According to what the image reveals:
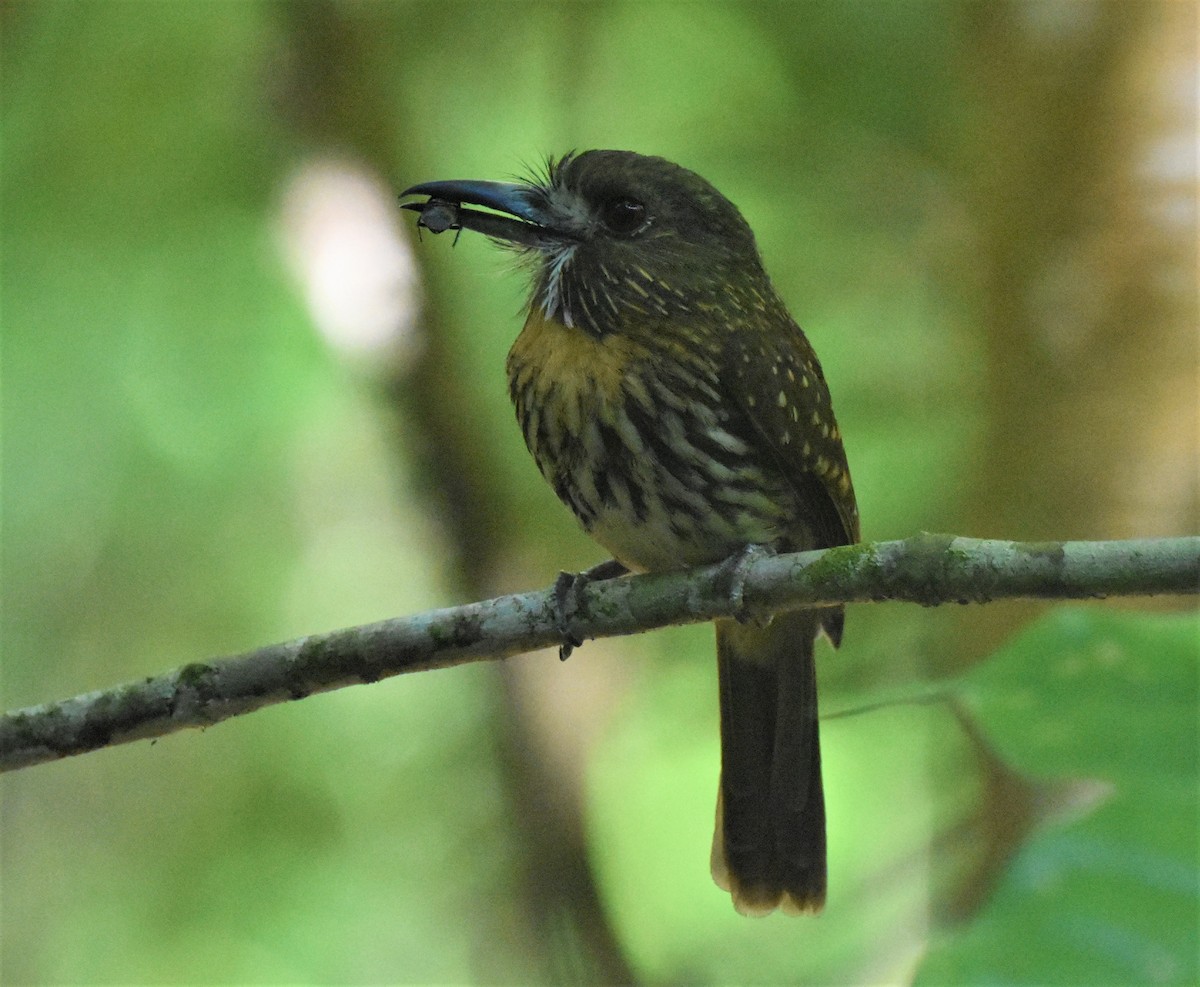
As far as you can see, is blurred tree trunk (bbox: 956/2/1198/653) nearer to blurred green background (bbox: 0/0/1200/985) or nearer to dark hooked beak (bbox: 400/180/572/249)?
blurred green background (bbox: 0/0/1200/985)

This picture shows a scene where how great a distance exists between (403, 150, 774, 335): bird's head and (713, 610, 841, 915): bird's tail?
2.12 ft

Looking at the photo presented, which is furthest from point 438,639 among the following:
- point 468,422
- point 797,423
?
point 468,422

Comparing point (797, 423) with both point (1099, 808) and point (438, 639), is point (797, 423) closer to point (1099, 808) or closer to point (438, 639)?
point (438, 639)

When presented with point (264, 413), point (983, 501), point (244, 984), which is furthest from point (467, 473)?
point (244, 984)

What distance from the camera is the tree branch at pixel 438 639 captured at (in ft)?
6.04

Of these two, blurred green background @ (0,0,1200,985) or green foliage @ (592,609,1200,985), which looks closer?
green foliage @ (592,609,1200,985)

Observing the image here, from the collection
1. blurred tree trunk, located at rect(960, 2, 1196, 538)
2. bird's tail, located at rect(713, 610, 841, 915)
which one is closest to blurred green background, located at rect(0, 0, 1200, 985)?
blurred tree trunk, located at rect(960, 2, 1196, 538)

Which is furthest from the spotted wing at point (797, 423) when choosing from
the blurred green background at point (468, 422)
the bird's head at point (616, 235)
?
the blurred green background at point (468, 422)

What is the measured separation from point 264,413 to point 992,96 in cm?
220

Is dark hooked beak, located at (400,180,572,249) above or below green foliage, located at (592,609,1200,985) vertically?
above

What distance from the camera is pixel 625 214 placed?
2.59 metres

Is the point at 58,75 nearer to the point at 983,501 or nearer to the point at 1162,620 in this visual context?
the point at 983,501

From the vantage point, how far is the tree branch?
1842mm

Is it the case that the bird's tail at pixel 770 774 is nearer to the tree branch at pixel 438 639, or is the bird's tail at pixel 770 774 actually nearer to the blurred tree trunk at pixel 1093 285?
the tree branch at pixel 438 639
